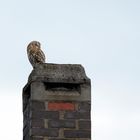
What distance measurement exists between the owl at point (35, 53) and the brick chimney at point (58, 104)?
0.28m

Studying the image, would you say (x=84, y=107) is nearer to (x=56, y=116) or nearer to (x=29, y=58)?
(x=56, y=116)

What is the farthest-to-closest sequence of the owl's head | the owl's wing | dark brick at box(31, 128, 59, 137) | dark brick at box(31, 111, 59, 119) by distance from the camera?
the owl's head
the owl's wing
dark brick at box(31, 111, 59, 119)
dark brick at box(31, 128, 59, 137)

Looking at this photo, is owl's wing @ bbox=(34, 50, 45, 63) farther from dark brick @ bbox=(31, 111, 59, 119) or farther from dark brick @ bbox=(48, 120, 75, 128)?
dark brick @ bbox=(48, 120, 75, 128)

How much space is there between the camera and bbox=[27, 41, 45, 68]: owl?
28.1ft

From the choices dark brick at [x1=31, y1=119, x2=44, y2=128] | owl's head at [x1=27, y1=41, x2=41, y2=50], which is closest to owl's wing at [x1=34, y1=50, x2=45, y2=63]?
owl's head at [x1=27, y1=41, x2=41, y2=50]

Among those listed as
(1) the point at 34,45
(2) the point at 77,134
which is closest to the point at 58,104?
(2) the point at 77,134

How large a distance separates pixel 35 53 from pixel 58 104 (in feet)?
2.94

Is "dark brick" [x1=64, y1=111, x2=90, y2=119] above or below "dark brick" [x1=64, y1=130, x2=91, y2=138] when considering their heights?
above

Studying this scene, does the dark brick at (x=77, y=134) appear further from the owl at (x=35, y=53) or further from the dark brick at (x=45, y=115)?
the owl at (x=35, y=53)

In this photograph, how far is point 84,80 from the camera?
8.23 m

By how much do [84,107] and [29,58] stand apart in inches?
43.1

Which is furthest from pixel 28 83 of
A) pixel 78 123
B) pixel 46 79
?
pixel 78 123

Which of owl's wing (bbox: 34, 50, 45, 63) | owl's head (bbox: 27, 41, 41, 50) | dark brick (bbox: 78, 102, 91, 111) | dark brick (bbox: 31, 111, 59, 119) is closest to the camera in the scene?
dark brick (bbox: 31, 111, 59, 119)

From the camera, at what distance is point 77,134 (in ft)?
26.1
